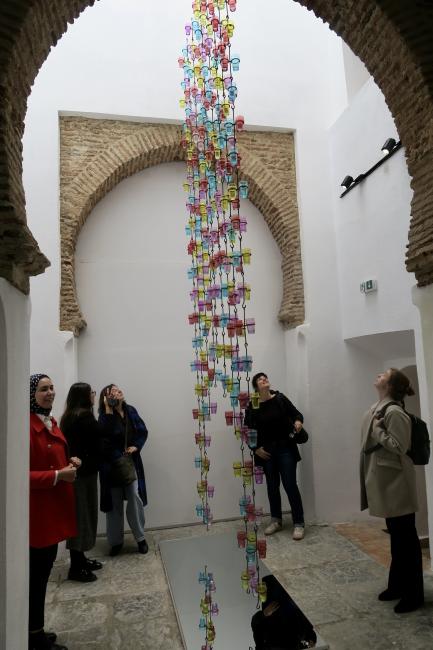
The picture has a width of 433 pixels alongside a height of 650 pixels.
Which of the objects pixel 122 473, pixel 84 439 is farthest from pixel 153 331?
pixel 84 439

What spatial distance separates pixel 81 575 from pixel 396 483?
8.64ft

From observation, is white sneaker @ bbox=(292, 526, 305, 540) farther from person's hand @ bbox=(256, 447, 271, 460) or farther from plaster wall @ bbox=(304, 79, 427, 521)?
person's hand @ bbox=(256, 447, 271, 460)

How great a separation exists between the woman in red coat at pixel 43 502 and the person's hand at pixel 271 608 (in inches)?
51.2

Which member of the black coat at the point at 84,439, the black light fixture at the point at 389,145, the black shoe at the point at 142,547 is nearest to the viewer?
the black coat at the point at 84,439

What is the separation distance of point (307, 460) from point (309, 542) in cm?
93

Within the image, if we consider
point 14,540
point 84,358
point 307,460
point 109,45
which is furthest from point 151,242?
point 14,540

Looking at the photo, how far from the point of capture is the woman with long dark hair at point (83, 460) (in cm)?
392

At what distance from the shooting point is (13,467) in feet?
7.58

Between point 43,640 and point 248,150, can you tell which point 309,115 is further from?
point 43,640

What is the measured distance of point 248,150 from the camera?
577cm

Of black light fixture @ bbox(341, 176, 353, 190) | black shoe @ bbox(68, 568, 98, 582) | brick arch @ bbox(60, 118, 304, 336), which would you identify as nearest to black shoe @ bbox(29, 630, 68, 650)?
black shoe @ bbox(68, 568, 98, 582)

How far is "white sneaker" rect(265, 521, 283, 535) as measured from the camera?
510cm

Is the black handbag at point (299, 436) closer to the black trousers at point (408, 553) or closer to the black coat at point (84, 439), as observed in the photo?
the black trousers at point (408, 553)

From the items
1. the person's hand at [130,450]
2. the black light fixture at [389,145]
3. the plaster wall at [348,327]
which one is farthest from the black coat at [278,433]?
the black light fixture at [389,145]
